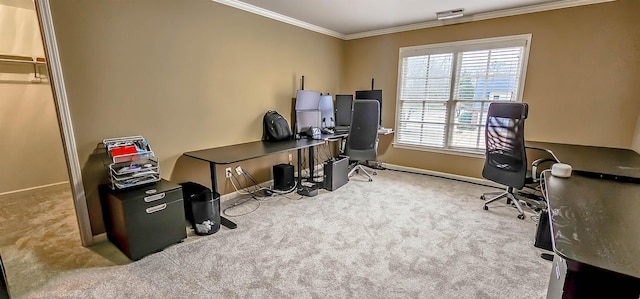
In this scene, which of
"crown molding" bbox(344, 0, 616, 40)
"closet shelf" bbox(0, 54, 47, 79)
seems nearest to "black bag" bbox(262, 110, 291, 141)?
"crown molding" bbox(344, 0, 616, 40)

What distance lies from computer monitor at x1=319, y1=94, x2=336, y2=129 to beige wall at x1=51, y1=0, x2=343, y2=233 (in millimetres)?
569

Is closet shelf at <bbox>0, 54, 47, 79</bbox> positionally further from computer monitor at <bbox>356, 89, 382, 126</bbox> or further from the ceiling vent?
the ceiling vent

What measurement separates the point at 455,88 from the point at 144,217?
4.13 metres

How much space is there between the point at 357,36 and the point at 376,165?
2.29m

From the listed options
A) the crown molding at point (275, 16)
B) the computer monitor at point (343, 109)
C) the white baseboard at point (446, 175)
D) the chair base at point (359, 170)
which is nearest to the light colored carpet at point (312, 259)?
the white baseboard at point (446, 175)

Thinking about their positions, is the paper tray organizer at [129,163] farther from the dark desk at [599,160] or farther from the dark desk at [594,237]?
the dark desk at [599,160]

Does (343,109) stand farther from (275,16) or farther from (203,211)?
(203,211)

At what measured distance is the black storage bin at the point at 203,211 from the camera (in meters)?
2.50

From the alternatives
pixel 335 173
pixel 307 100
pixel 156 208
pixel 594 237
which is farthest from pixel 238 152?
pixel 594 237

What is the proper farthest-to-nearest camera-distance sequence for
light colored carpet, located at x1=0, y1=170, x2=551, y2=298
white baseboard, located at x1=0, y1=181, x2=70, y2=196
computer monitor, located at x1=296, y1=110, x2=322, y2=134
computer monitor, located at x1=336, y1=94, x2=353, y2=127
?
computer monitor, located at x1=336, y1=94, x2=353, y2=127
computer monitor, located at x1=296, y1=110, x2=322, y2=134
white baseboard, located at x1=0, y1=181, x2=70, y2=196
light colored carpet, located at x1=0, y1=170, x2=551, y2=298

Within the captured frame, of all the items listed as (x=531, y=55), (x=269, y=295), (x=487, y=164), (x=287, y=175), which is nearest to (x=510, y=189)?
(x=487, y=164)

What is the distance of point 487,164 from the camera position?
10.4ft

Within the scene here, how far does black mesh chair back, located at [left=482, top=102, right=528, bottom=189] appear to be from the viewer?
2.73 metres

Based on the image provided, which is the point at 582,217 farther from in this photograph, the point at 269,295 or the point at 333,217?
the point at 333,217
